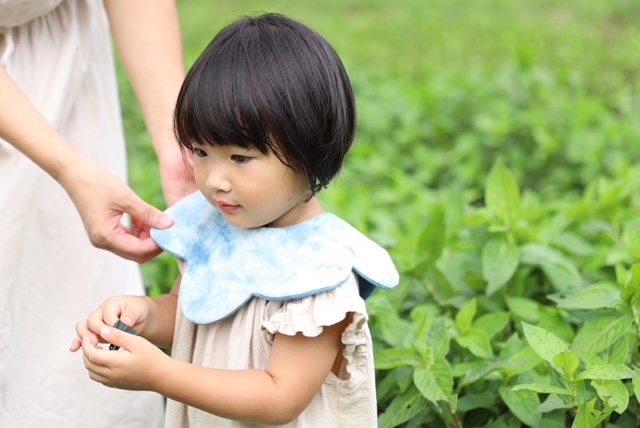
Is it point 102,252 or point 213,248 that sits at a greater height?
point 213,248

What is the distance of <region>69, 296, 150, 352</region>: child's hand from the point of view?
1744 millimetres

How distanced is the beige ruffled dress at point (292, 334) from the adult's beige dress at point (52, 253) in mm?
337

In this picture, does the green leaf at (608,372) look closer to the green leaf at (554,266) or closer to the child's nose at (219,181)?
the green leaf at (554,266)

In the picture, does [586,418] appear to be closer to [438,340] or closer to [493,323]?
[438,340]

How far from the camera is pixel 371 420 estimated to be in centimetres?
190

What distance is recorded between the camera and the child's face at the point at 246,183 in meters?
1.73

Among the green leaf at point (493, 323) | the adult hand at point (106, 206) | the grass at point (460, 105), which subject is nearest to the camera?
the adult hand at point (106, 206)

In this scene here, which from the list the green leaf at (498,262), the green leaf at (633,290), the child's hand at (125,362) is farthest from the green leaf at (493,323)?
the child's hand at (125,362)

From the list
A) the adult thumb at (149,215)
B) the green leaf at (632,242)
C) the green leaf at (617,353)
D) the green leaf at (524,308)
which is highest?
the adult thumb at (149,215)

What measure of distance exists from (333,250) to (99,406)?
0.75 metres

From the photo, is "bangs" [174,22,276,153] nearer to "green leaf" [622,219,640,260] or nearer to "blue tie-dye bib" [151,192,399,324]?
"blue tie-dye bib" [151,192,399,324]

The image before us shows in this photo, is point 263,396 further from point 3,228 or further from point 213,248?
point 3,228

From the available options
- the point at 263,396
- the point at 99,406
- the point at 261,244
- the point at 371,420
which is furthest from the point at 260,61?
the point at 99,406

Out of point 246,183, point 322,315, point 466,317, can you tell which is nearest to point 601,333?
point 466,317
